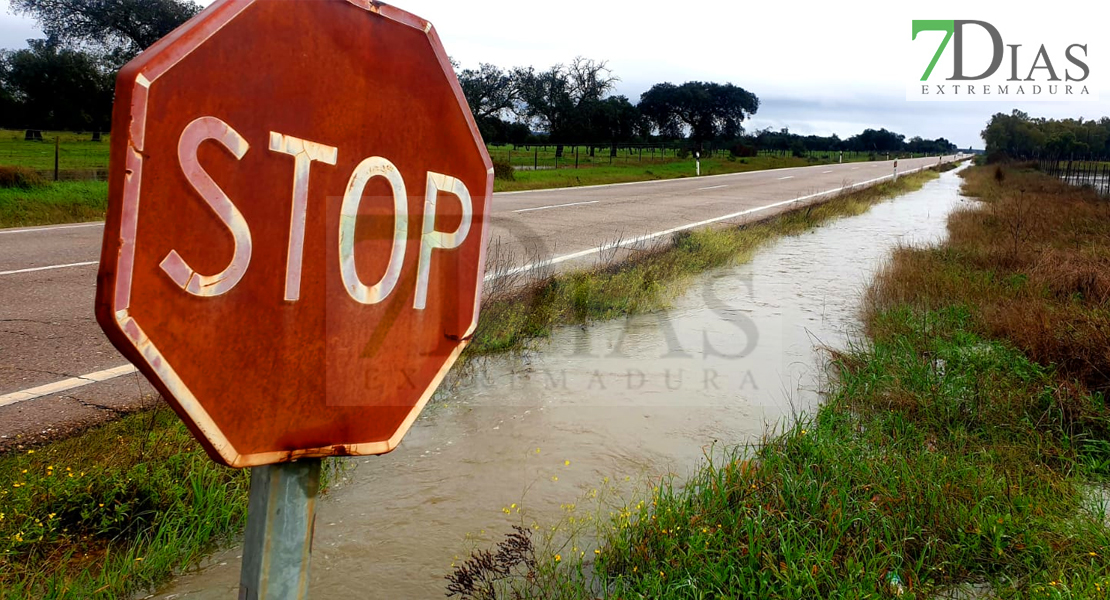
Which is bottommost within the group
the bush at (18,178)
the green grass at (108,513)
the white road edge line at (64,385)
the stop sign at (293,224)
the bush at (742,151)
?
the green grass at (108,513)

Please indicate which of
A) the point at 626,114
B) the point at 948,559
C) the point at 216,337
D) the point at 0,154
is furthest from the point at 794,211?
the point at 626,114

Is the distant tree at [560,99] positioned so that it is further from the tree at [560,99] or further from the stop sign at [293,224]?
the stop sign at [293,224]

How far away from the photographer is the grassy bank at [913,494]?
238cm

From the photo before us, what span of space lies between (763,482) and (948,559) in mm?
679

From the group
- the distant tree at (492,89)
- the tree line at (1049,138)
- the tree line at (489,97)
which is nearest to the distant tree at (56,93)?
the tree line at (489,97)

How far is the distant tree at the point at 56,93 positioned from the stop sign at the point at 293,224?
141ft

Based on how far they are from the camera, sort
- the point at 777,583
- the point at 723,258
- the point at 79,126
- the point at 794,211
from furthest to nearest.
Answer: the point at 79,126, the point at 794,211, the point at 723,258, the point at 777,583

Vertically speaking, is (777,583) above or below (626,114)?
below

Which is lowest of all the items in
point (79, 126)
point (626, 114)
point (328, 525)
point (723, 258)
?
point (328, 525)

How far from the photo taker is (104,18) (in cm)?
3988

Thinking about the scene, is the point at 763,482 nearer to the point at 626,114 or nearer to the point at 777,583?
the point at 777,583

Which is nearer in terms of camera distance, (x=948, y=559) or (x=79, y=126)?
(x=948, y=559)

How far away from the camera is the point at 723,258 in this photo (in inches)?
326

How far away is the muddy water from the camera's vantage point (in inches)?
109
